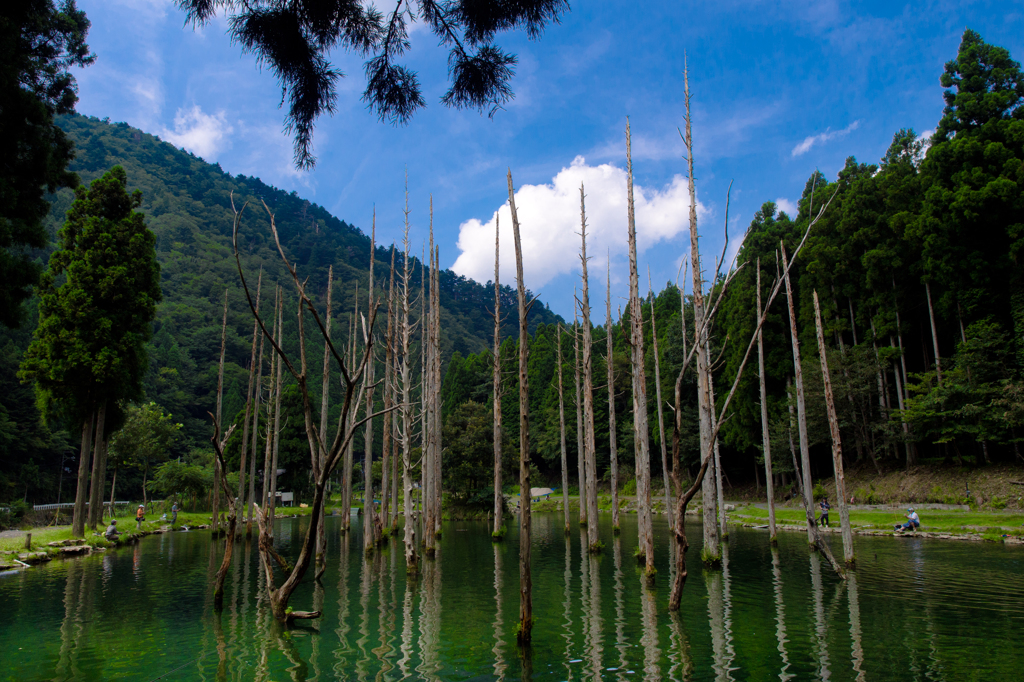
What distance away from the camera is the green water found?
271 inches

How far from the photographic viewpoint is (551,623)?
934 cm

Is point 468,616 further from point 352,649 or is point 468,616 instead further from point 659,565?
point 659,565

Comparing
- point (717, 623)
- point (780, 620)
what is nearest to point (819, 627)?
point (780, 620)

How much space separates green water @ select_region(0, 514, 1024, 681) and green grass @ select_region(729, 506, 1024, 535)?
3117 millimetres

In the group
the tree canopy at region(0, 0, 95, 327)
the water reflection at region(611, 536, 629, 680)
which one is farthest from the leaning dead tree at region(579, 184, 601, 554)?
the tree canopy at region(0, 0, 95, 327)

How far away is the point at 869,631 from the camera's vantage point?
8070 mm

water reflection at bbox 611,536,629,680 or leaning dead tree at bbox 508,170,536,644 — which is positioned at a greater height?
leaning dead tree at bbox 508,170,536,644

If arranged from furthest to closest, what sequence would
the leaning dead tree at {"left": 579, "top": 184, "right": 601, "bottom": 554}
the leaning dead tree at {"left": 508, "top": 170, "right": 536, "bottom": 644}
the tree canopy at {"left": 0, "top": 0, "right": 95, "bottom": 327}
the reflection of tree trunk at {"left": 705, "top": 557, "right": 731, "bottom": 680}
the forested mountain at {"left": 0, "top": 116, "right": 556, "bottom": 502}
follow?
the forested mountain at {"left": 0, "top": 116, "right": 556, "bottom": 502}
the leaning dead tree at {"left": 579, "top": 184, "right": 601, "bottom": 554}
the tree canopy at {"left": 0, "top": 0, "right": 95, "bottom": 327}
the leaning dead tree at {"left": 508, "top": 170, "right": 536, "bottom": 644}
the reflection of tree trunk at {"left": 705, "top": 557, "right": 731, "bottom": 680}

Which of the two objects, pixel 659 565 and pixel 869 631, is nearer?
pixel 869 631

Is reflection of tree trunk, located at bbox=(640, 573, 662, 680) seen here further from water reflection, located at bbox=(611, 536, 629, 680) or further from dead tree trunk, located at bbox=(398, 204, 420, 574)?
dead tree trunk, located at bbox=(398, 204, 420, 574)

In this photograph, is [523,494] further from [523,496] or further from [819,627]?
[819,627]

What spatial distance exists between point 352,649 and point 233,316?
7673cm

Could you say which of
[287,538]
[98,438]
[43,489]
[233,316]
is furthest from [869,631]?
[233,316]

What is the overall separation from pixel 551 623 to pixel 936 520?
18.6m
